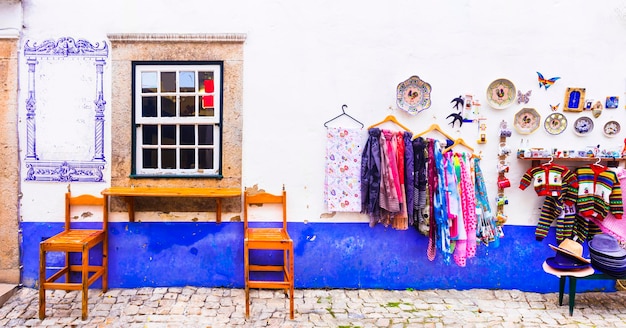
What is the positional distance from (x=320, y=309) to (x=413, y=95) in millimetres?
2557

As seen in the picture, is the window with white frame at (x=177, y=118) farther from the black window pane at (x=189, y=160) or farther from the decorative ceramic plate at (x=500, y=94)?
the decorative ceramic plate at (x=500, y=94)

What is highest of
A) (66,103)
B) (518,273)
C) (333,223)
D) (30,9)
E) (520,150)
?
(30,9)

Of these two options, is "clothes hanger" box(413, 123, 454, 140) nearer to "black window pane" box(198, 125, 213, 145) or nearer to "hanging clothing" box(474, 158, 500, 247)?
"hanging clothing" box(474, 158, 500, 247)

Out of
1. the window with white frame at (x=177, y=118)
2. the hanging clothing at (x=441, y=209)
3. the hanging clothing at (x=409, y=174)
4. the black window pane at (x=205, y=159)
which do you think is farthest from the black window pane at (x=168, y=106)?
the hanging clothing at (x=441, y=209)

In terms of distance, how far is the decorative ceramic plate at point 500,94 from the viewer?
4.30 meters

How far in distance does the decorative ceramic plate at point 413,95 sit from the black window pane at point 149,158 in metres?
2.88

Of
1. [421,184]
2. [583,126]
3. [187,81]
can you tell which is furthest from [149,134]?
[583,126]

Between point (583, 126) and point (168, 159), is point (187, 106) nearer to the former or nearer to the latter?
point (168, 159)

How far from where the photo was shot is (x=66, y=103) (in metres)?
4.24

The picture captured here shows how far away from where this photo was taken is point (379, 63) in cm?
429

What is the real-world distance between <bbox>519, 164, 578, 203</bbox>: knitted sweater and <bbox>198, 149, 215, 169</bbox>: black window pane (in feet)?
11.7

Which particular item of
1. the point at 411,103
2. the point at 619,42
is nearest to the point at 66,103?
the point at 411,103

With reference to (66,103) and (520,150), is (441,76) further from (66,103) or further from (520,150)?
(66,103)

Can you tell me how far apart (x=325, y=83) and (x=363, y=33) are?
2.33 ft
